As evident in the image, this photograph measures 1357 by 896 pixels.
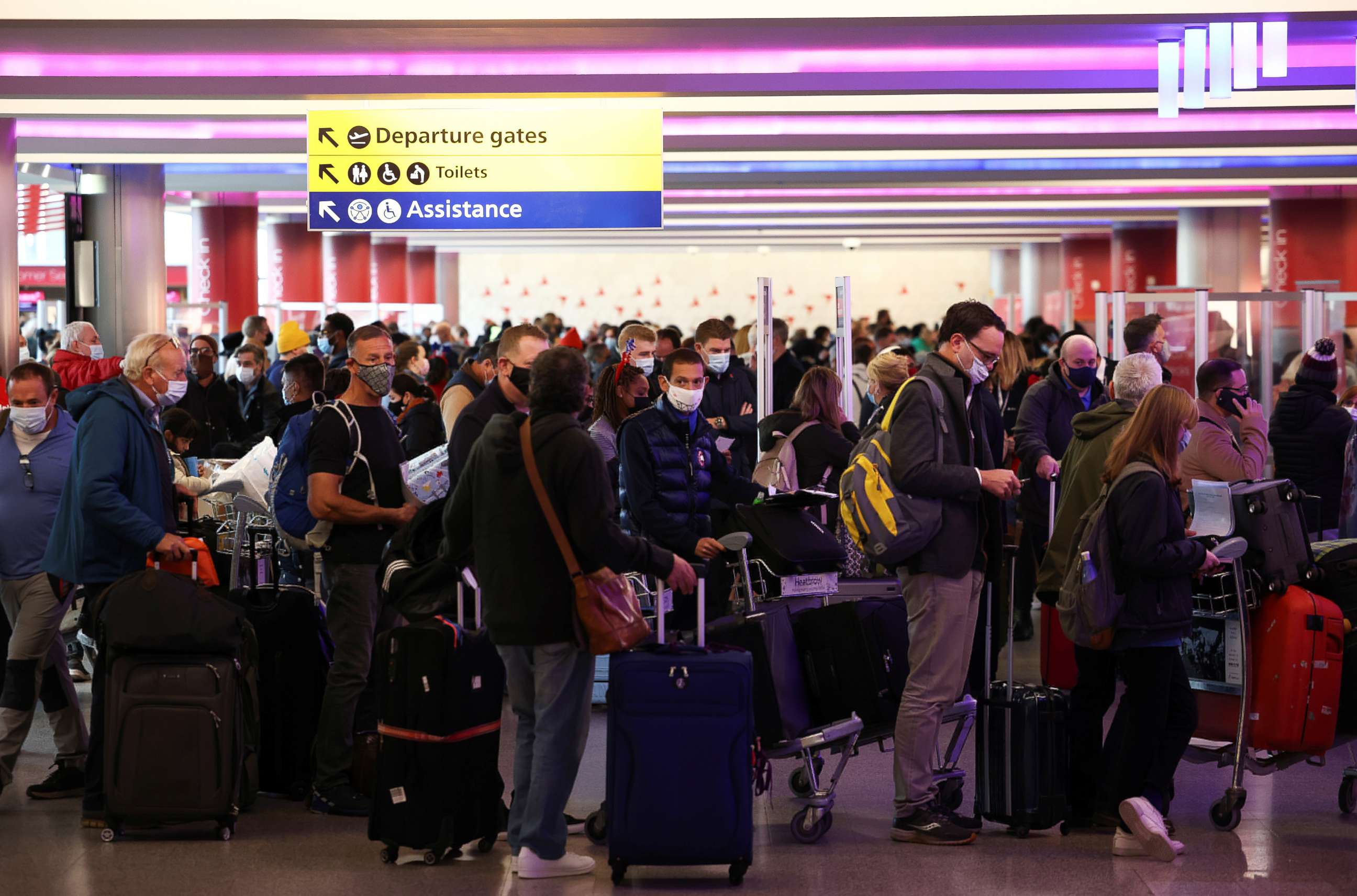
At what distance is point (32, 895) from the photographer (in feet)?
14.9

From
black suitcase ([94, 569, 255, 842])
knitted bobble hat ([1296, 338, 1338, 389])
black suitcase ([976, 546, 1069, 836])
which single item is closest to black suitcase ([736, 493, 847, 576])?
black suitcase ([976, 546, 1069, 836])

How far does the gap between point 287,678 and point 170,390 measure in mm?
1093

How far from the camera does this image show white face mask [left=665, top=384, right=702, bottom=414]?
18.5 ft

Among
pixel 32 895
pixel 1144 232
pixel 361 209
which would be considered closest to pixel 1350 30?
pixel 361 209

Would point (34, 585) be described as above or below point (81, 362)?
below

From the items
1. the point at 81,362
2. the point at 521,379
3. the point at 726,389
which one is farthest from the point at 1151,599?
the point at 81,362

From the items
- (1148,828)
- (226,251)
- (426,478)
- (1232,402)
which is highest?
(226,251)

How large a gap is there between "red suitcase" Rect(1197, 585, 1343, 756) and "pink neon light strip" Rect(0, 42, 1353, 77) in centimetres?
405

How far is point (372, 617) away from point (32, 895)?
4.56ft

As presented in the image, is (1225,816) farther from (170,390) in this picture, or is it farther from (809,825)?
(170,390)

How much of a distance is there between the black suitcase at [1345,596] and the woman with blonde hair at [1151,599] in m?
0.62

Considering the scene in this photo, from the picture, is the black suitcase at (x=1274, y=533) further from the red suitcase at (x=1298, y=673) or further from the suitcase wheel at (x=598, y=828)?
the suitcase wheel at (x=598, y=828)

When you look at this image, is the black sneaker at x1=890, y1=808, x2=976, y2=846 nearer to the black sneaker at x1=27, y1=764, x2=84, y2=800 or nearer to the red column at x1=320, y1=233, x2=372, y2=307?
the black sneaker at x1=27, y1=764, x2=84, y2=800

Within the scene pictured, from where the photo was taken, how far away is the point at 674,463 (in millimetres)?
5688
